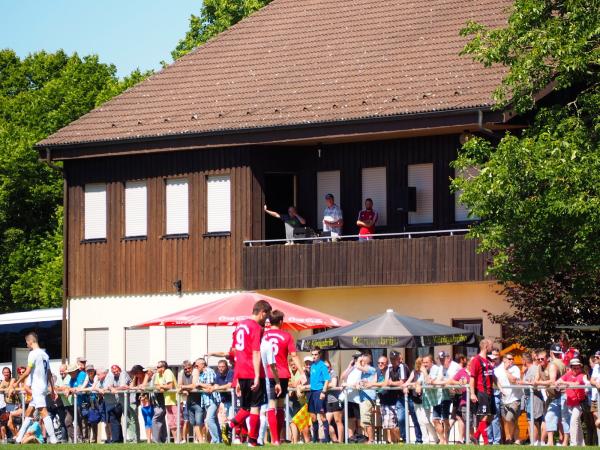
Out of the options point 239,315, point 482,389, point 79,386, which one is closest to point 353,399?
point 482,389

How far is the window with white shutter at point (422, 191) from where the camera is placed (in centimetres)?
4303

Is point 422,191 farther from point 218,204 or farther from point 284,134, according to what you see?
point 218,204

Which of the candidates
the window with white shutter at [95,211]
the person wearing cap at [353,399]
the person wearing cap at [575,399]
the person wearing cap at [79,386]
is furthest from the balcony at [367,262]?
the person wearing cap at [575,399]

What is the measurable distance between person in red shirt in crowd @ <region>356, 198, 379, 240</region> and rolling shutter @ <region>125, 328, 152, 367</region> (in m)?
7.30

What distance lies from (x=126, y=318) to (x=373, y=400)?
50.2ft

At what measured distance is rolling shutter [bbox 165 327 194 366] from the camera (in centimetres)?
4662

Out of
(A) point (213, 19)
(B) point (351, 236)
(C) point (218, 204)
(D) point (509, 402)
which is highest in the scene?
(A) point (213, 19)

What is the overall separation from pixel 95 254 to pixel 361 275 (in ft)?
27.9

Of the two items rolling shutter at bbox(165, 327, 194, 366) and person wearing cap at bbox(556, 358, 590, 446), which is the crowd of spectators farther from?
rolling shutter at bbox(165, 327, 194, 366)

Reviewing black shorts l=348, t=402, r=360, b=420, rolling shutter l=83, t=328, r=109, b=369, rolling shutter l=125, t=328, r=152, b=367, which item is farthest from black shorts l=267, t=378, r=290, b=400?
rolling shutter l=83, t=328, r=109, b=369

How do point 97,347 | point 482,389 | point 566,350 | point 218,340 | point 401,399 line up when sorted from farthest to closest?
point 97,347
point 218,340
point 566,350
point 401,399
point 482,389

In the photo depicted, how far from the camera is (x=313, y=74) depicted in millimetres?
46406

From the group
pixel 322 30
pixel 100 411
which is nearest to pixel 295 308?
pixel 100 411

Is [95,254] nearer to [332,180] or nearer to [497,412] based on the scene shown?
[332,180]
